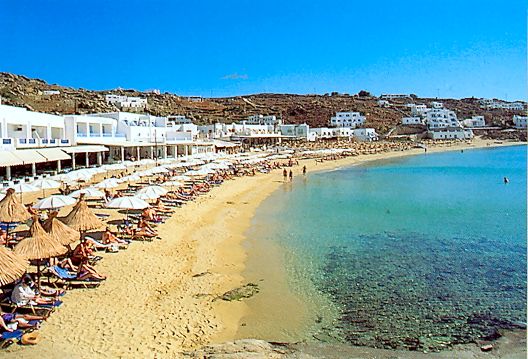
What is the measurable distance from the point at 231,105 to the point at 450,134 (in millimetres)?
57207

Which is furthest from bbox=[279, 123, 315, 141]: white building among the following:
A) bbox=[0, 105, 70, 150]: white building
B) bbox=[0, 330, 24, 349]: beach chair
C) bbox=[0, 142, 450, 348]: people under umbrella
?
bbox=[0, 330, 24, 349]: beach chair

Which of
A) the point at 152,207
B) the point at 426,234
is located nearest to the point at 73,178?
the point at 152,207

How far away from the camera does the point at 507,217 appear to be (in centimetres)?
2134

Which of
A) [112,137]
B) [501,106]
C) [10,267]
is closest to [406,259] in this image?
[10,267]

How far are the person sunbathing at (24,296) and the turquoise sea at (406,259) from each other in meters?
5.29

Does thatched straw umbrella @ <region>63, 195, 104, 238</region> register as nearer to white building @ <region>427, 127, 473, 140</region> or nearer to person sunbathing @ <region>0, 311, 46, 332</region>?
person sunbathing @ <region>0, 311, 46, 332</region>

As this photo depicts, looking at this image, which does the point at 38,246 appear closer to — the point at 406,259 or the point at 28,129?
the point at 406,259

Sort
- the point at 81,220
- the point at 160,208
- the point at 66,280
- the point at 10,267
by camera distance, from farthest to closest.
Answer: the point at 160,208, the point at 81,220, the point at 66,280, the point at 10,267

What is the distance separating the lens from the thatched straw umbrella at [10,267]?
716cm

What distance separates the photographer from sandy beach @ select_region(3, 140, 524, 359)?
7.29 meters

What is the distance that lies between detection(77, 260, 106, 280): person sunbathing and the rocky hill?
58680 mm

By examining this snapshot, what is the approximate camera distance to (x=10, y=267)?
289 inches

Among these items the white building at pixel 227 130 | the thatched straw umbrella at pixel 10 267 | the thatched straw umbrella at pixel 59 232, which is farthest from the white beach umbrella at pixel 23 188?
the white building at pixel 227 130

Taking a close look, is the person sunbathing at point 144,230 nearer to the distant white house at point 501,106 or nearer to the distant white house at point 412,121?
the distant white house at point 412,121
